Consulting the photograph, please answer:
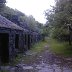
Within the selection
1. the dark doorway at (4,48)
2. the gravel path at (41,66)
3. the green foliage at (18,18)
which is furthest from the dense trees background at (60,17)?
the dark doorway at (4,48)

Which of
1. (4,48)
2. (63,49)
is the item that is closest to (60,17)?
(63,49)

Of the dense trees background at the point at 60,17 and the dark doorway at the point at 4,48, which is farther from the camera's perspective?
the dense trees background at the point at 60,17

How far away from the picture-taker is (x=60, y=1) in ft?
75.0

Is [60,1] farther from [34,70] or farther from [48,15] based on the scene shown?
[34,70]

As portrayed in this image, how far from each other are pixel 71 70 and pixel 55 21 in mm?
13402

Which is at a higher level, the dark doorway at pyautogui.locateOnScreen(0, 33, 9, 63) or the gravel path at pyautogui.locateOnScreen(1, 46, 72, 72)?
the dark doorway at pyautogui.locateOnScreen(0, 33, 9, 63)

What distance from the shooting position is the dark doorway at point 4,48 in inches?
629

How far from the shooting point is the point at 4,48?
16172 millimetres

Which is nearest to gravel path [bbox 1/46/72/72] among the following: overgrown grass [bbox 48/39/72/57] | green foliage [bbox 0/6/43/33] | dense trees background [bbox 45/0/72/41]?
overgrown grass [bbox 48/39/72/57]

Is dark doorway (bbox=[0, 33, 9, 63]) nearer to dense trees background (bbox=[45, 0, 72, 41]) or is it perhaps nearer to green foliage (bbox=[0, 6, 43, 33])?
dense trees background (bbox=[45, 0, 72, 41])

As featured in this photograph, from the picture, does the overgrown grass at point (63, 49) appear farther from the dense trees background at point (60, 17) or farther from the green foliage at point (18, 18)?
the green foliage at point (18, 18)

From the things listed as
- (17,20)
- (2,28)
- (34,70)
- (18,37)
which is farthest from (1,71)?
(17,20)

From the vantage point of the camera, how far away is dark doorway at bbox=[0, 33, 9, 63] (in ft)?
52.4

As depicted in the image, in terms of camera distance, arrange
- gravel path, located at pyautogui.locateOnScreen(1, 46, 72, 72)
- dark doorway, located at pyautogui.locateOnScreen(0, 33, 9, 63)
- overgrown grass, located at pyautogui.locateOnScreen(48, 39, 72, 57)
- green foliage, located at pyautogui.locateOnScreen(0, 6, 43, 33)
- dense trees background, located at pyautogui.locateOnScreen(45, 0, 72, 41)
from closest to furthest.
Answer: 1. gravel path, located at pyautogui.locateOnScreen(1, 46, 72, 72)
2. dark doorway, located at pyautogui.locateOnScreen(0, 33, 9, 63)
3. dense trees background, located at pyautogui.locateOnScreen(45, 0, 72, 41)
4. overgrown grass, located at pyautogui.locateOnScreen(48, 39, 72, 57)
5. green foliage, located at pyautogui.locateOnScreen(0, 6, 43, 33)
